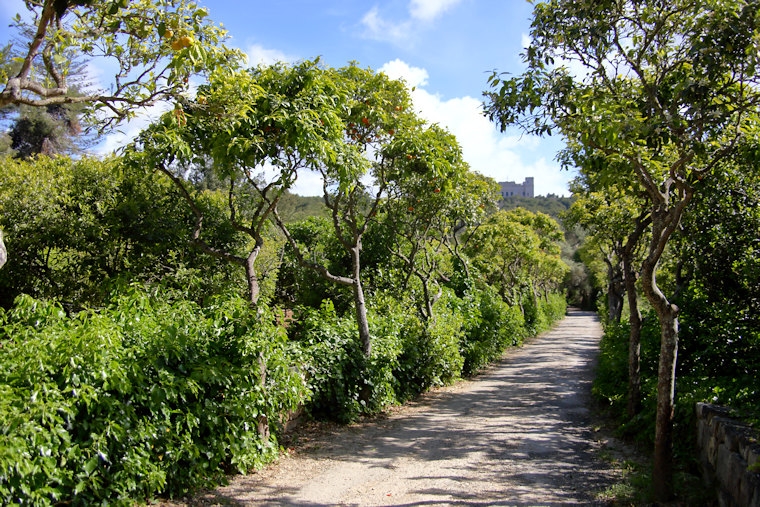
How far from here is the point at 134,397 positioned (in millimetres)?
4477

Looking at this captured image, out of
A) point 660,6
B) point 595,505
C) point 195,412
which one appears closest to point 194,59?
point 195,412

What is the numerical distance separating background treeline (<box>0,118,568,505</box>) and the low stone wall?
4.19m

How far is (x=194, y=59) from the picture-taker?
439cm

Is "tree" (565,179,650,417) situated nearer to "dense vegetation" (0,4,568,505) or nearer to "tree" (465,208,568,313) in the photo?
"dense vegetation" (0,4,568,505)

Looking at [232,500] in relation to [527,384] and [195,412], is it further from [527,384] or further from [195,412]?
[527,384]

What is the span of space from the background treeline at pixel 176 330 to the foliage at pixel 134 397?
16 millimetres

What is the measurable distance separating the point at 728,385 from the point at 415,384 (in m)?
5.67

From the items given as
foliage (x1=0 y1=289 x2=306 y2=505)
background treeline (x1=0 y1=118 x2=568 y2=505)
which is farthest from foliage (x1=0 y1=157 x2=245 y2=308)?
foliage (x1=0 y1=289 x2=306 y2=505)

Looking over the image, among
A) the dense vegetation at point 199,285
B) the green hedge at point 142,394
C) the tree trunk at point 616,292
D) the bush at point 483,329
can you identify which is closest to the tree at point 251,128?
the dense vegetation at point 199,285

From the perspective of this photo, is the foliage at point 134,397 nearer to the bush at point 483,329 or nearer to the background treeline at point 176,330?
the background treeline at point 176,330

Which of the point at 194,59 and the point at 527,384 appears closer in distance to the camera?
the point at 194,59

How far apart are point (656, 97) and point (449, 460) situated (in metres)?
4.74

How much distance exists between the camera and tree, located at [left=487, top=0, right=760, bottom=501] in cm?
514

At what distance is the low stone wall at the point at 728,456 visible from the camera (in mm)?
3885
